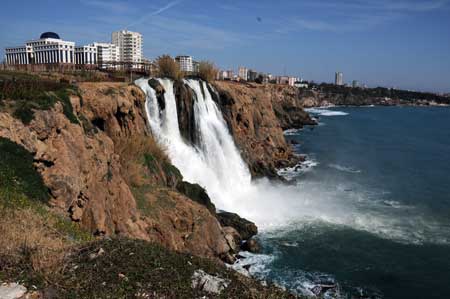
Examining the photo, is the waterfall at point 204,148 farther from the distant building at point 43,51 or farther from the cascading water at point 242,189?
the distant building at point 43,51

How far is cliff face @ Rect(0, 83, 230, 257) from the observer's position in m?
11.8

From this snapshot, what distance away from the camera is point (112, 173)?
615 inches

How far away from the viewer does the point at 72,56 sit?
9862 centimetres

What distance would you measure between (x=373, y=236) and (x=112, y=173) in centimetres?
1485

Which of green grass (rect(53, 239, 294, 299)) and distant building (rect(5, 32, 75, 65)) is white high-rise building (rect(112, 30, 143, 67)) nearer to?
distant building (rect(5, 32, 75, 65))

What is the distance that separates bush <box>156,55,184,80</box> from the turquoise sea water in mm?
14288

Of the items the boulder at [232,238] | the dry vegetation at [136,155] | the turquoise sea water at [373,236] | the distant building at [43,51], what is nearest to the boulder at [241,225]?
the boulder at [232,238]

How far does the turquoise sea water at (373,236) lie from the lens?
1683 cm

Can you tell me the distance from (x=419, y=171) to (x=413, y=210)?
1324cm

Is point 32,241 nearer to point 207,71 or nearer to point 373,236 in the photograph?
point 373,236

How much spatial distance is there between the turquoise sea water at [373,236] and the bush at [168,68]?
14288 mm

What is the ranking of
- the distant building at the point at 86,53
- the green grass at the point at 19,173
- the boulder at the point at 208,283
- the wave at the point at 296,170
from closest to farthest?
the boulder at the point at 208,283 < the green grass at the point at 19,173 < the wave at the point at 296,170 < the distant building at the point at 86,53

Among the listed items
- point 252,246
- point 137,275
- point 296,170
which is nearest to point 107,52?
point 296,170

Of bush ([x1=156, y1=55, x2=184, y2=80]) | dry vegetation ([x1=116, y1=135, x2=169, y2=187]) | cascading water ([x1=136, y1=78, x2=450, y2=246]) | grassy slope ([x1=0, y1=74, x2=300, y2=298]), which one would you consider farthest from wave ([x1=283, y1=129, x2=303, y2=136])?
grassy slope ([x1=0, y1=74, x2=300, y2=298])
